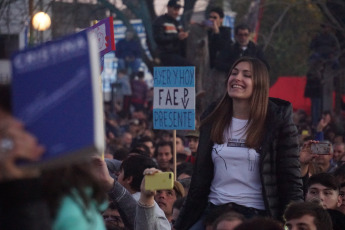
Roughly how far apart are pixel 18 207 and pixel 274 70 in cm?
3546

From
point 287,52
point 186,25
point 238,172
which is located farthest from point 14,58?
point 287,52

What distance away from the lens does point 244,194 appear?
6.14 metres

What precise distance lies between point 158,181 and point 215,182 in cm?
136

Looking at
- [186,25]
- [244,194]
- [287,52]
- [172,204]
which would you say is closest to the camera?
[244,194]

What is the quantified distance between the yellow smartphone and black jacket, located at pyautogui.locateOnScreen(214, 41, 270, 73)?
8.64 m

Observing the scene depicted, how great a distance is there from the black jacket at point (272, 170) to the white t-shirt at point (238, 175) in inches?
2.2

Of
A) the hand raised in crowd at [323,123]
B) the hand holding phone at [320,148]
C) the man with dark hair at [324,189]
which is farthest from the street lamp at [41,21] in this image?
the man with dark hair at [324,189]

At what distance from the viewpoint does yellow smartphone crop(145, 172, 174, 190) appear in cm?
489

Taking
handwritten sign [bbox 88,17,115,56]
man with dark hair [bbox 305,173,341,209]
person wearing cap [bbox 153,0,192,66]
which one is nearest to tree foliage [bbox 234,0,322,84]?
person wearing cap [bbox 153,0,192,66]

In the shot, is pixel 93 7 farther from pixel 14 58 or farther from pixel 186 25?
pixel 14 58

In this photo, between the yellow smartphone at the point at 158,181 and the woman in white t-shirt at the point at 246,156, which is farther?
the woman in white t-shirt at the point at 246,156

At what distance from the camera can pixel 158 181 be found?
4.96 m

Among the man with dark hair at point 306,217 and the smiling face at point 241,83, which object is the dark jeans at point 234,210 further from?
the smiling face at point 241,83

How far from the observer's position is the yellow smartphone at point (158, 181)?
4.89 m
